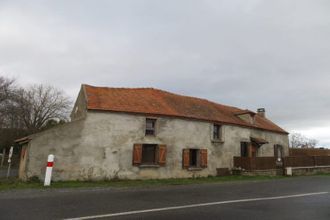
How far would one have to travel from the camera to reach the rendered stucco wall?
15898 mm

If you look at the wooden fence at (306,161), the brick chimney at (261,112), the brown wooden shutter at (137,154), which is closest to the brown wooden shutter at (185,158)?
the brown wooden shutter at (137,154)

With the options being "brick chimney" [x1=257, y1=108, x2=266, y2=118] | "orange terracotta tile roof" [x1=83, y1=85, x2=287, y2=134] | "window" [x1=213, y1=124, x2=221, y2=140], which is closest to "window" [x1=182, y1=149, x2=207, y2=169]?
"window" [x1=213, y1=124, x2=221, y2=140]

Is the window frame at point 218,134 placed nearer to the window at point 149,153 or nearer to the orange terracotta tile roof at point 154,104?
the orange terracotta tile roof at point 154,104

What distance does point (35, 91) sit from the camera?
44500 mm

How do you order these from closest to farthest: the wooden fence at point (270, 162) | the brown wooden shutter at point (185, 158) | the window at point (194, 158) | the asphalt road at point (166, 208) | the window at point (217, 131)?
1. the asphalt road at point (166, 208)
2. the brown wooden shutter at point (185, 158)
3. the window at point (194, 158)
4. the wooden fence at point (270, 162)
5. the window at point (217, 131)

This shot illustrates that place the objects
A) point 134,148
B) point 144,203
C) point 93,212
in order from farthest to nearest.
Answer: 1. point 134,148
2. point 144,203
3. point 93,212

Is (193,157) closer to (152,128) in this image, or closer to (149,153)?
(149,153)

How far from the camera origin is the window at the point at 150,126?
63.4 ft

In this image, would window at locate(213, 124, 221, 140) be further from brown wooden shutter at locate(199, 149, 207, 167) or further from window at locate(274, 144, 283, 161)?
window at locate(274, 144, 283, 161)

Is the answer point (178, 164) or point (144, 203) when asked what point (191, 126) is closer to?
point (178, 164)

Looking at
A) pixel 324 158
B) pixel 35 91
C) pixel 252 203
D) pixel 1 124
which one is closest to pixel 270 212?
pixel 252 203

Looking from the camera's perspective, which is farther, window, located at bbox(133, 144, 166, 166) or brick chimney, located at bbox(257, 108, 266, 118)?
brick chimney, located at bbox(257, 108, 266, 118)

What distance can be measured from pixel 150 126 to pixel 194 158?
4084 mm

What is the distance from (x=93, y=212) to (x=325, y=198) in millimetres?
7408
